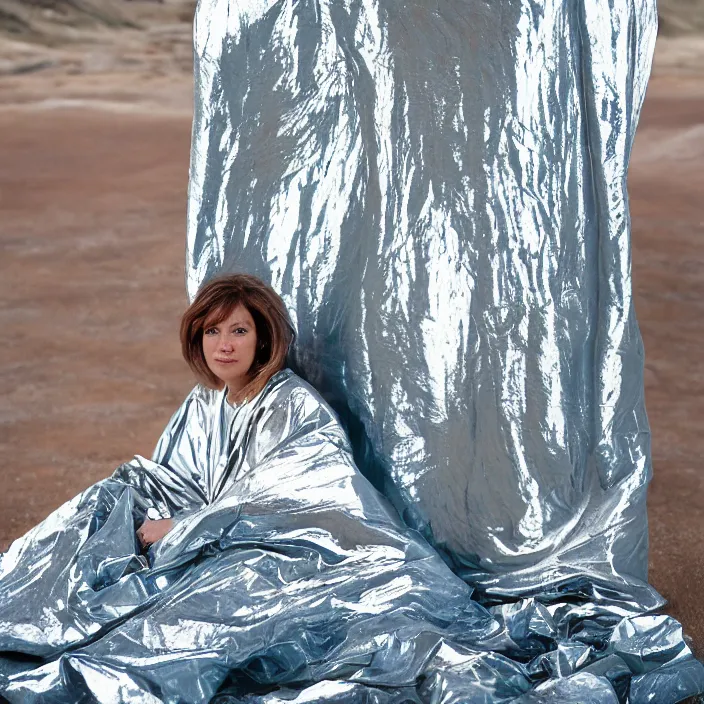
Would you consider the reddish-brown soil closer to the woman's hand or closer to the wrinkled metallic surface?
the wrinkled metallic surface

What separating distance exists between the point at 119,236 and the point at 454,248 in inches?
135

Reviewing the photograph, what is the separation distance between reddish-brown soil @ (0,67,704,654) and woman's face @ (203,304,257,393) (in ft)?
2.94

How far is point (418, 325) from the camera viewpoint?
77.2 inches

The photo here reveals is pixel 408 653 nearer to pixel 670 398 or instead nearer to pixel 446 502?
pixel 446 502

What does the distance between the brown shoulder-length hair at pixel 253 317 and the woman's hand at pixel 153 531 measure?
24cm

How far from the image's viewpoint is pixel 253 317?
186 centimetres

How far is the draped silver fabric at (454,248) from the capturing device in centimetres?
188

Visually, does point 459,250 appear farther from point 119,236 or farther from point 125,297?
point 119,236

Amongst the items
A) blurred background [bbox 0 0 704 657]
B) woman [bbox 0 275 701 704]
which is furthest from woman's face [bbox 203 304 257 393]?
blurred background [bbox 0 0 704 657]

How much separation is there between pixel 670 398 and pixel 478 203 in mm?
1948

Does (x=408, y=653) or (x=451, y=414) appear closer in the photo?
(x=408, y=653)

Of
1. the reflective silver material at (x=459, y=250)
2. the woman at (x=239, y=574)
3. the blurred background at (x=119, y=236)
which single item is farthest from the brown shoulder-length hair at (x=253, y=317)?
the blurred background at (x=119, y=236)

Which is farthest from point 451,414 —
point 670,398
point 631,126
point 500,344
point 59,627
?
point 670,398

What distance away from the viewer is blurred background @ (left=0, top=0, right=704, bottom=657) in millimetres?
3439
